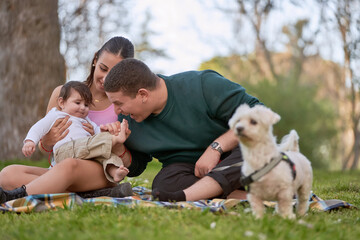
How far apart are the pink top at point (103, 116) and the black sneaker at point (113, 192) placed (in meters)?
0.92

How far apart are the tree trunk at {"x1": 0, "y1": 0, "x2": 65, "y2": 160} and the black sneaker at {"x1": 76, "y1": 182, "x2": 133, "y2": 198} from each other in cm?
596

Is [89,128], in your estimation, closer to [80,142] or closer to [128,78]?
[80,142]

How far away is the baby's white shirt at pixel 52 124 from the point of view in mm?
3965

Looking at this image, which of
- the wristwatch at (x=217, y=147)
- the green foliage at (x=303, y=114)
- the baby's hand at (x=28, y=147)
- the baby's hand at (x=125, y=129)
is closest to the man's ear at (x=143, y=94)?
the baby's hand at (x=125, y=129)

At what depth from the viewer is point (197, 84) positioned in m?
4.00

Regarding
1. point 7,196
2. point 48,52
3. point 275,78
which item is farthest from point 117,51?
point 275,78

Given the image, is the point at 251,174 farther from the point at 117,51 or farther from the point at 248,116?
the point at 117,51

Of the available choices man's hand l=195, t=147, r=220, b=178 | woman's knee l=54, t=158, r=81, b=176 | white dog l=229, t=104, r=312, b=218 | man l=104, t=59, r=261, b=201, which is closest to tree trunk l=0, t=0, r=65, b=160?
man l=104, t=59, r=261, b=201

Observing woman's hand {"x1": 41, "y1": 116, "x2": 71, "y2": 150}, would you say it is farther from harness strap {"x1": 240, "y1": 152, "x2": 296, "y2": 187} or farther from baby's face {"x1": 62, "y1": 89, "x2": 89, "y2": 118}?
harness strap {"x1": 240, "y1": 152, "x2": 296, "y2": 187}

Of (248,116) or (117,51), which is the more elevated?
(117,51)

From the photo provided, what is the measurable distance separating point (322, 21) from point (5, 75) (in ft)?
29.7

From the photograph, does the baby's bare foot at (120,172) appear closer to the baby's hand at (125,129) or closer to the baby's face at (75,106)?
the baby's hand at (125,129)

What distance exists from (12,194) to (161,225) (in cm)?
158

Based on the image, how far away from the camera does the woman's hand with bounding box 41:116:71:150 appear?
404 centimetres
